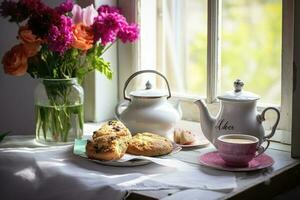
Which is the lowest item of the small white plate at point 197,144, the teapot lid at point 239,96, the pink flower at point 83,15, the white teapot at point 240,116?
the small white plate at point 197,144

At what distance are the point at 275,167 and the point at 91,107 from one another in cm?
67

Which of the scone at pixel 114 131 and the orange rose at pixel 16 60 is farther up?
the orange rose at pixel 16 60

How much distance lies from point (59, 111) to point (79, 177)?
0.30 meters

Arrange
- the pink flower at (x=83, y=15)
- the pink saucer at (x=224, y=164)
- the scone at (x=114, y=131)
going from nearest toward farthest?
the pink saucer at (x=224, y=164) → the scone at (x=114, y=131) → the pink flower at (x=83, y=15)

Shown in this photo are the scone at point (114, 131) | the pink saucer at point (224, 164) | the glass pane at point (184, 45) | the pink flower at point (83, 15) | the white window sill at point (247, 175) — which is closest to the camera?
the white window sill at point (247, 175)

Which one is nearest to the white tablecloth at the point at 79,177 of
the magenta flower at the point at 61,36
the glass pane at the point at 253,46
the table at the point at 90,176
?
the table at the point at 90,176

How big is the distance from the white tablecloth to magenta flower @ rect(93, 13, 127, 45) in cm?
29

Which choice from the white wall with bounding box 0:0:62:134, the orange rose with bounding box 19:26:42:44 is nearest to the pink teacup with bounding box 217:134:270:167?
the orange rose with bounding box 19:26:42:44

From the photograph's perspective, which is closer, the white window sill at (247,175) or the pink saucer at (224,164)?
the white window sill at (247,175)

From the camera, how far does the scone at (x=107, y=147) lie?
1204 mm

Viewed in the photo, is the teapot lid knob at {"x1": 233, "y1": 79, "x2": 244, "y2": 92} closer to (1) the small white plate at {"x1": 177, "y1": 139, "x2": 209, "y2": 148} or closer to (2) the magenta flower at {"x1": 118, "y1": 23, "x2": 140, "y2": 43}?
(1) the small white plate at {"x1": 177, "y1": 139, "x2": 209, "y2": 148}

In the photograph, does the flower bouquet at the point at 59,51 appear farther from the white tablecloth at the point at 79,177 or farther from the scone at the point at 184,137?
the scone at the point at 184,137

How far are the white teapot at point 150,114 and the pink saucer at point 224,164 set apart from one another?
159 millimetres

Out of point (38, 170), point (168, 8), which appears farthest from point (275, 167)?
point (168, 8)
